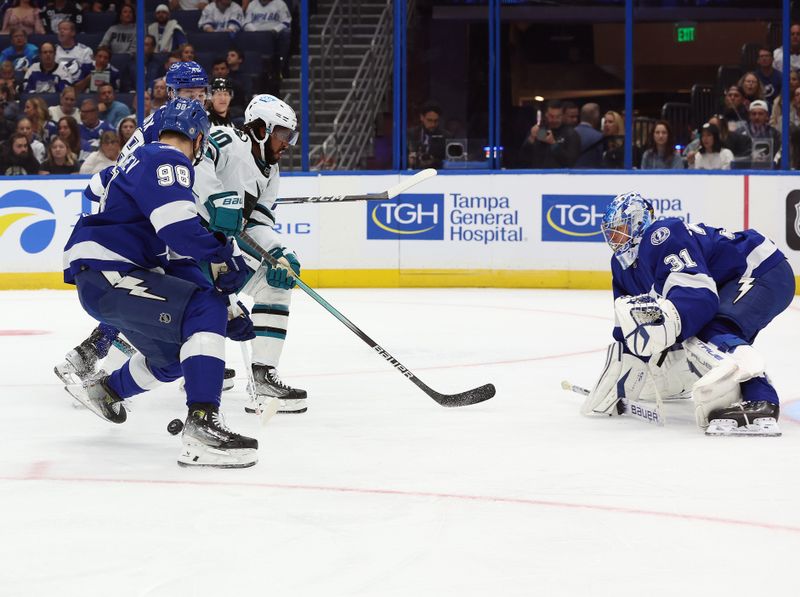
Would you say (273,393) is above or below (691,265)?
below

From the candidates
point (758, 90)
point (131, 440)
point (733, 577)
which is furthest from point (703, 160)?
point (733, 577)

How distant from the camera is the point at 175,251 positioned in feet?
10.4

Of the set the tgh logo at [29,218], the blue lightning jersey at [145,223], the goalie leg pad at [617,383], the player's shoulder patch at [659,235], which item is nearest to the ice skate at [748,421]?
the goalie leg pad at [617,383]

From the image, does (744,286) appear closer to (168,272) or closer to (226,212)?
(226,212)

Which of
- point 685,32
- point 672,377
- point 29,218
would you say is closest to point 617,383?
point 672,377

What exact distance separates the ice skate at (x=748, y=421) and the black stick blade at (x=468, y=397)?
0.78 metres

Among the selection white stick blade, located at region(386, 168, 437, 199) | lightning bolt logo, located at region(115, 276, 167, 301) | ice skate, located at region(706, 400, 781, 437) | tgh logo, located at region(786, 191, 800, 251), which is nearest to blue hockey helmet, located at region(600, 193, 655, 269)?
ice skate, located at region(706, 400, 781, 437)

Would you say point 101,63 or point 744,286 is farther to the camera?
point 101,63

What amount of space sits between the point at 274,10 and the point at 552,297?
373 cm

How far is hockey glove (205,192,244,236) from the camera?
13.0 feet

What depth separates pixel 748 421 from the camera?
3660 millimetres

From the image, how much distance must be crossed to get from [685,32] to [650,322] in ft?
31.5

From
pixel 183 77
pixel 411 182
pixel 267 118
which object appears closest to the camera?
pixel 267 118

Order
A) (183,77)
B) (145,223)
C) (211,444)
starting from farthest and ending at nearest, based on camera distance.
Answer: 1. (183,77)
2. (145,223)
3. (211,444)
